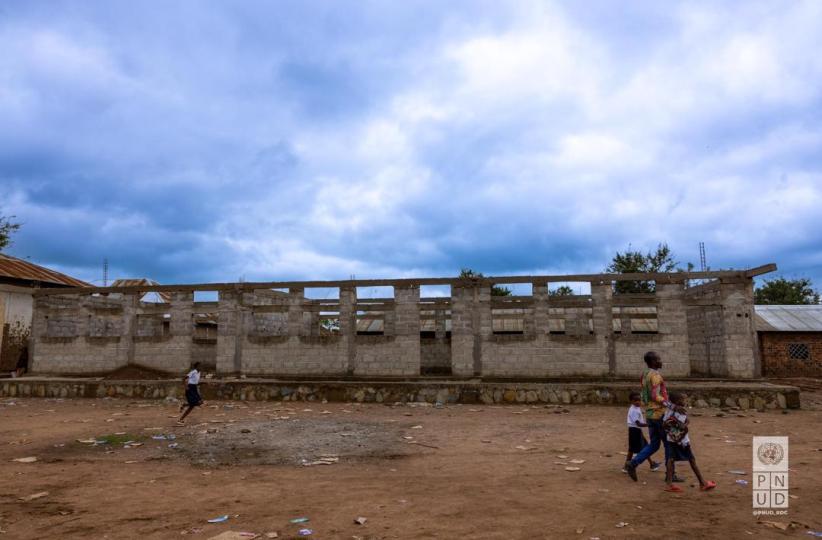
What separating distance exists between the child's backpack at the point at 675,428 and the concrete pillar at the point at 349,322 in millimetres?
11164

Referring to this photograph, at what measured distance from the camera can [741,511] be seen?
4.88m

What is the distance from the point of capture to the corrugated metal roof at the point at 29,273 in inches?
768

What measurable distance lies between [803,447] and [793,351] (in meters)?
17.1

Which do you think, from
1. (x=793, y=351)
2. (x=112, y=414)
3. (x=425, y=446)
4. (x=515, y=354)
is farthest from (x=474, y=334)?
(x=793, y=351)

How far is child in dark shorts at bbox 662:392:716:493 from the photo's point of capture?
5578 mm

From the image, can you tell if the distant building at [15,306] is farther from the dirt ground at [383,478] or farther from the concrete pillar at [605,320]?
the concrete pillar at [605,320]

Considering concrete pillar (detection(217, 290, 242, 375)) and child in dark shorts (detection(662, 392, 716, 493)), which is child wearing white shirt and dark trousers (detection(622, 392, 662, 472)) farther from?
concrete pillar (detection(217, 290, 242, 375))

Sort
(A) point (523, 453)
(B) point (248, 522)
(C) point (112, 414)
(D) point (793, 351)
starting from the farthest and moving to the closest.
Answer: (D) point (793, 351)
(C) point (112, 414)
(A) point (523, 453)
(B) point (248, 522)

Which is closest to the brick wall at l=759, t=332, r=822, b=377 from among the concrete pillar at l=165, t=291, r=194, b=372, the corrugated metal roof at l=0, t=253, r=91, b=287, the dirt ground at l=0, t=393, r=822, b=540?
the dirt ground at l=0, t=393, r=822, b=540

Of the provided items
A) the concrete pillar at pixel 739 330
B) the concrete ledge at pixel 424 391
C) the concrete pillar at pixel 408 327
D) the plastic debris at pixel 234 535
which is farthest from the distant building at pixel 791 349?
the plastic debris at pixel 234 535

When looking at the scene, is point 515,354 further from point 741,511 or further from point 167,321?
point 167,321

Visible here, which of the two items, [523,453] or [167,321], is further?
[167,321]

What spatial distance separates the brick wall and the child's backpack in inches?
791

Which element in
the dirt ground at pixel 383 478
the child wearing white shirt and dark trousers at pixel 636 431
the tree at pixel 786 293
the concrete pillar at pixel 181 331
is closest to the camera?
the dirt ground at pixel 383 478
